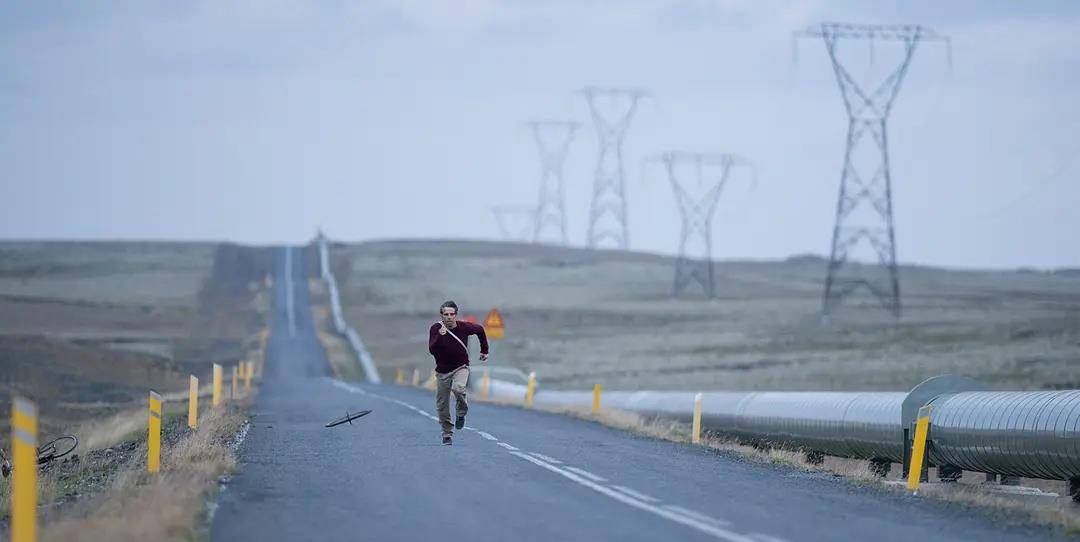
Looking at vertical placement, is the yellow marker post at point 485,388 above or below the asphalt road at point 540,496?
below

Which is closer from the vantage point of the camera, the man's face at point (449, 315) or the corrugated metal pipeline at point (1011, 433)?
the corrugated metal pipeline at point (1011, 433)

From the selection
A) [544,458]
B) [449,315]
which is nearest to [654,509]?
[544,458]

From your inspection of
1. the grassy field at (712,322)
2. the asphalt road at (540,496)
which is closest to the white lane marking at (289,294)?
the grassy field at (712,322)

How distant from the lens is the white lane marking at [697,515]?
11.7 m

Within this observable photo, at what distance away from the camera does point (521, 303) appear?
4294 inches

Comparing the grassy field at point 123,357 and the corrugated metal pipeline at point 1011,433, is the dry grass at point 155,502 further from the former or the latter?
the corrugated metal pipeline at point 1011,433

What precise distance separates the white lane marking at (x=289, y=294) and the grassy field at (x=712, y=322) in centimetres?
421

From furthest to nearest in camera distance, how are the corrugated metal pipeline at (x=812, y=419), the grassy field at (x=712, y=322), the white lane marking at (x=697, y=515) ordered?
the grassy field at (x=712, y=322), the corrugated metal pipeline at (x=812, y=419), the white lane marking at (x=697, y=515)

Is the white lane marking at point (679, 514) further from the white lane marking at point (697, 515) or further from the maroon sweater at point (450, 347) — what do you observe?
the maroon sweater at point (450, 347)

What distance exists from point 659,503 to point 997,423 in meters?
5.62

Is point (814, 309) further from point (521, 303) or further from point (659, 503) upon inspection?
point (659, 503)

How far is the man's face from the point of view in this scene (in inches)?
766

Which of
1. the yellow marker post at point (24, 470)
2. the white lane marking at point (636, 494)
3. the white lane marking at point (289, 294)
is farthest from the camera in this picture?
the white lane marking at point (289, 294)

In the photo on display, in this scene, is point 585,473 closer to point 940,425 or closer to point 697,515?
point 697,515
